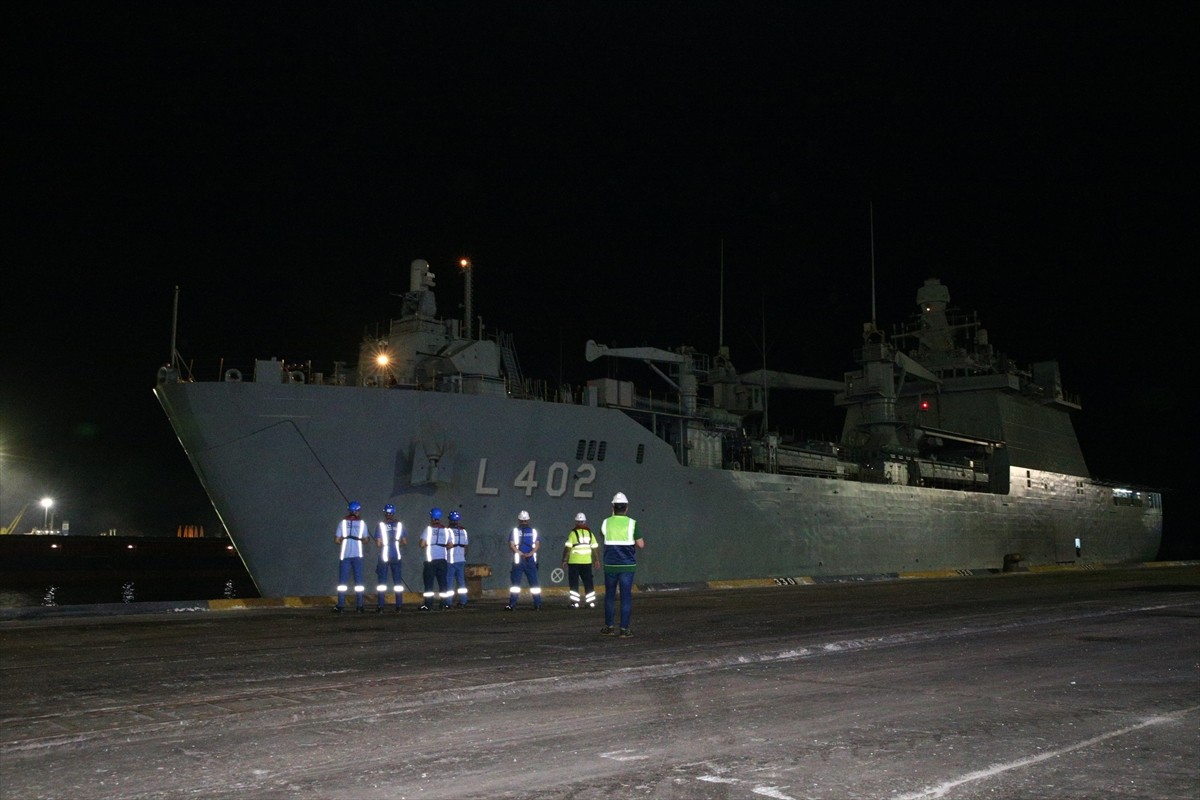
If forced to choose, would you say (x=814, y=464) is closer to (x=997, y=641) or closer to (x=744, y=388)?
(x=744, y=388)

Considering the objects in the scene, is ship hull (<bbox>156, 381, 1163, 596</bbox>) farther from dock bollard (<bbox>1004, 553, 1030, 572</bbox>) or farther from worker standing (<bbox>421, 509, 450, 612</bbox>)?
dock bollard (<bbox>1004, 553, 1030, 572</bbox>)

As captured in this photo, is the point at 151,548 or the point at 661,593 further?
the point at 151,548

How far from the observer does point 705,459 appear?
73.2ft

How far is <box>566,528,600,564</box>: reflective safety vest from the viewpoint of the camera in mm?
11406

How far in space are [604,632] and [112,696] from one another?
→ 15.0 feet

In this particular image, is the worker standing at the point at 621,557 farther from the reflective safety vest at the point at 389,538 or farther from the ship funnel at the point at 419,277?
the ship funnel at the point at 419,277

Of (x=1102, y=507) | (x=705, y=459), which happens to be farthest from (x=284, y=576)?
(x=1102, y=507)

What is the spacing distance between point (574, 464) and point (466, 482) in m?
2.46

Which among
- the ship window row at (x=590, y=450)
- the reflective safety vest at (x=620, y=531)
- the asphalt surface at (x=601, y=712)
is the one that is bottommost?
the asphalt surface at (x=601, y=712)

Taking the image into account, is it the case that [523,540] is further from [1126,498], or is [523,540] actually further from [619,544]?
[1126,498]

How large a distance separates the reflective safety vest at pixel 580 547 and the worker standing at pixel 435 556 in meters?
2.00

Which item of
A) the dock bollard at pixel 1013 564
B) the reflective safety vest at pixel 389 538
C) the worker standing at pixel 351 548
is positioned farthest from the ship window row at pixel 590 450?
the dock bollard at pixel 1013 564

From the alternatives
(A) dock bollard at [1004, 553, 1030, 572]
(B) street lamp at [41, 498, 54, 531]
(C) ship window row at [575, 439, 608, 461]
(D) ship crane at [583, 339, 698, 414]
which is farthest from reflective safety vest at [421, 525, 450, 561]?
(B) street lamp at [41, 498, 54, 531]

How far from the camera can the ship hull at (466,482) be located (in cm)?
1553
